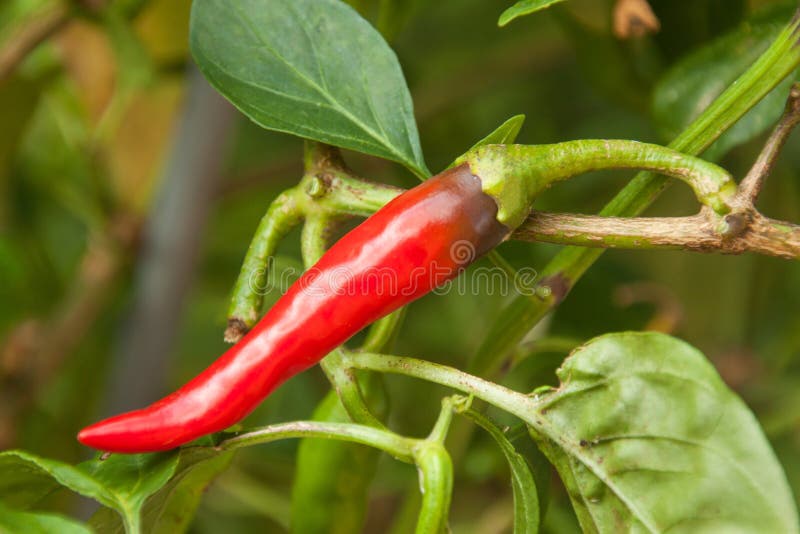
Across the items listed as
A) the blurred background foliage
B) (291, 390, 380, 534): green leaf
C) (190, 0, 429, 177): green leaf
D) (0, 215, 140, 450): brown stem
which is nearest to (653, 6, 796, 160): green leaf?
the blurred background foliage

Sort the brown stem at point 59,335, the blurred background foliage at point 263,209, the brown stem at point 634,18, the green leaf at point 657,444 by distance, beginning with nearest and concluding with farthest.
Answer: the green leaf at point 657,444, the brown stem at point 634,18, the blurred background foliage at point 263,209, the brown stem at point 59,335

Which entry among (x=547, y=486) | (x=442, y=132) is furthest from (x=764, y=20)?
(x=442, y=132)

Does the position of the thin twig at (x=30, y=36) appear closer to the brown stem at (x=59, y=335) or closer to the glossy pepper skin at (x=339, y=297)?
the brown stem at (x=59, y=335)

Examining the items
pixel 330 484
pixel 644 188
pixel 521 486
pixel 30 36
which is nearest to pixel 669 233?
pixel 644 188

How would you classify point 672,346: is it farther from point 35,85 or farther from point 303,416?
point 35,85

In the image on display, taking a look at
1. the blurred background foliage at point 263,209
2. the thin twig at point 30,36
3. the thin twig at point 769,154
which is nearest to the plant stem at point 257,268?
the blurred background foliage at point 263,209

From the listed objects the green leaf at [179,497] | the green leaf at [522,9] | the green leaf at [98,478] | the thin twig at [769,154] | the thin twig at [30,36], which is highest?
the green leaf at [522,9]
